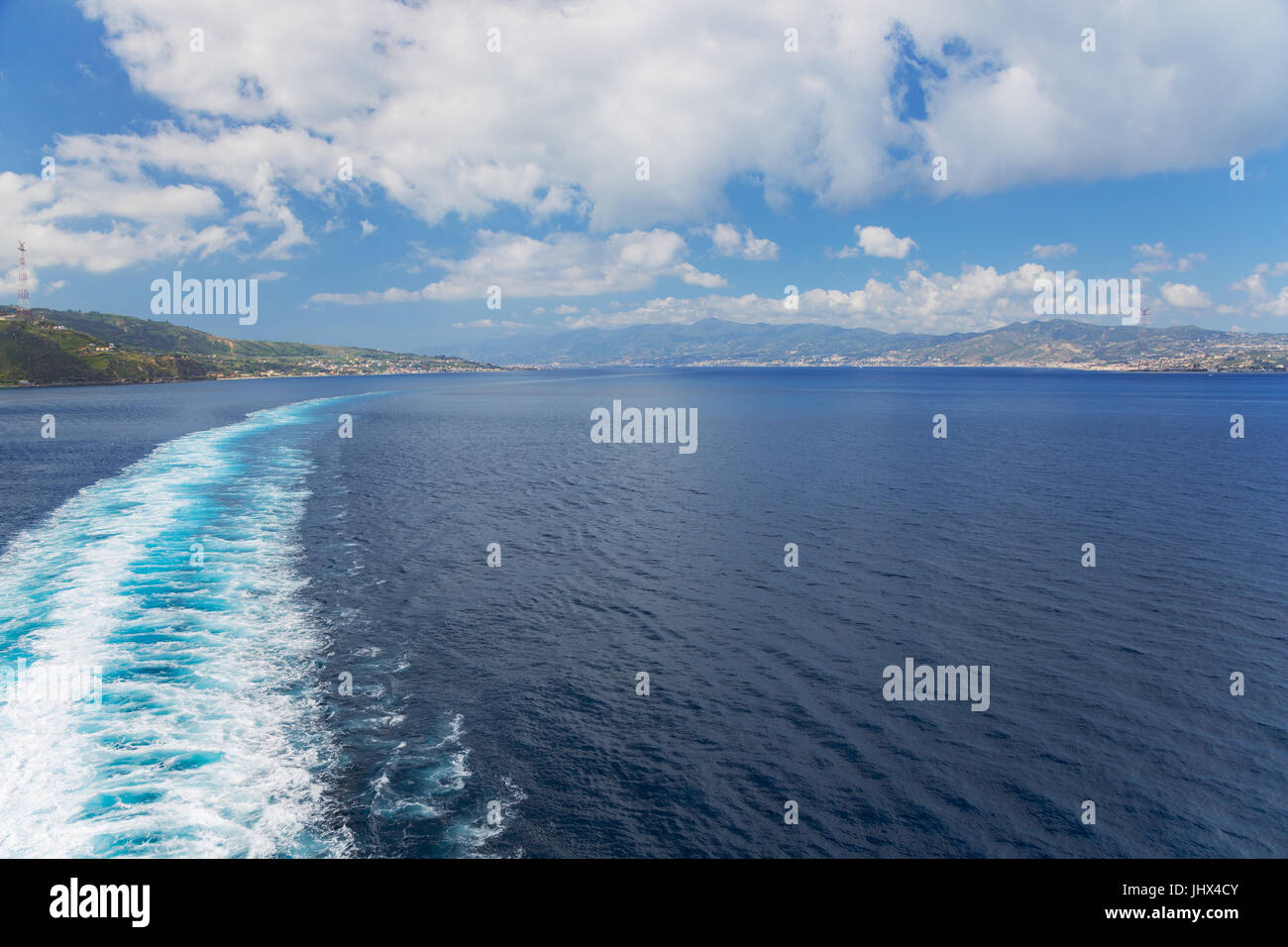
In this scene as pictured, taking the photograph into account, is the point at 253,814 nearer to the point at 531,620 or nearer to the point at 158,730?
the point at 158,730
